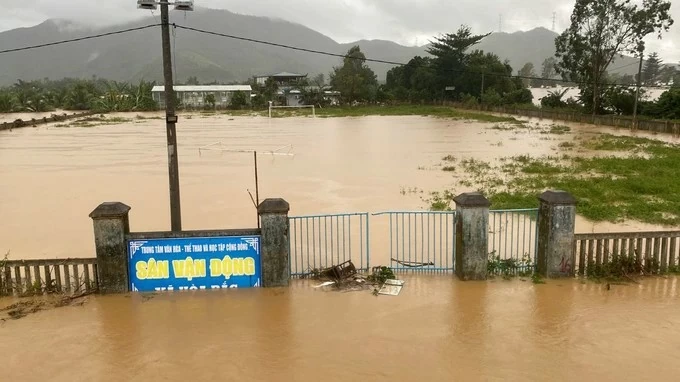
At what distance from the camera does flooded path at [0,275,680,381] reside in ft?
20.1

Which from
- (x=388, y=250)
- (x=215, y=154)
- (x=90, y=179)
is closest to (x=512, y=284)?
(x=388, y=250)

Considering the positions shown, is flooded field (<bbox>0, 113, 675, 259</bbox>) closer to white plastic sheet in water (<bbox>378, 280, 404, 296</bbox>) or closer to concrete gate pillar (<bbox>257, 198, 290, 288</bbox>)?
concrete gate pillar (<bbox>257, 198, 290, 288</bbox>)

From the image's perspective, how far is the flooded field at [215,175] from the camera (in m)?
13.6

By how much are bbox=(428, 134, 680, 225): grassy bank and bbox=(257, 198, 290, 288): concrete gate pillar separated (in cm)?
700

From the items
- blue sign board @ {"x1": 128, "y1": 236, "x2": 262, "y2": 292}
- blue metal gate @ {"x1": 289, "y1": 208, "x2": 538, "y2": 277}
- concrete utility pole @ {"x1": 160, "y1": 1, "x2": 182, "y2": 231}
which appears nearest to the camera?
blue sign board @ {"x1": 128, "y1": 236, "x2": 262, "y2": 292}

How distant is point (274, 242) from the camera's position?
27.4 feet

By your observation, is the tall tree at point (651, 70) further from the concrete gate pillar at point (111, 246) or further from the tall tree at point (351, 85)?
the concrete gate pillar at point (111, 246)

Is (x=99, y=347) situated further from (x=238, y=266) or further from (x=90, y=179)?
(x=90, y=179)

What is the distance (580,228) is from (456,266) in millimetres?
4955

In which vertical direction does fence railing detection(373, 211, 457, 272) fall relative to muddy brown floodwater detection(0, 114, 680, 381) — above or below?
above

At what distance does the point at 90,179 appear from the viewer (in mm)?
20203

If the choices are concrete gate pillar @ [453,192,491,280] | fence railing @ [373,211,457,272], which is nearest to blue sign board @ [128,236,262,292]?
fence railing @ [373,211,457,272]

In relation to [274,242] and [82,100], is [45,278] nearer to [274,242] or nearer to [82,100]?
[274,242]

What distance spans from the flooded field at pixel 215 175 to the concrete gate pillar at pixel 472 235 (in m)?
4.86
